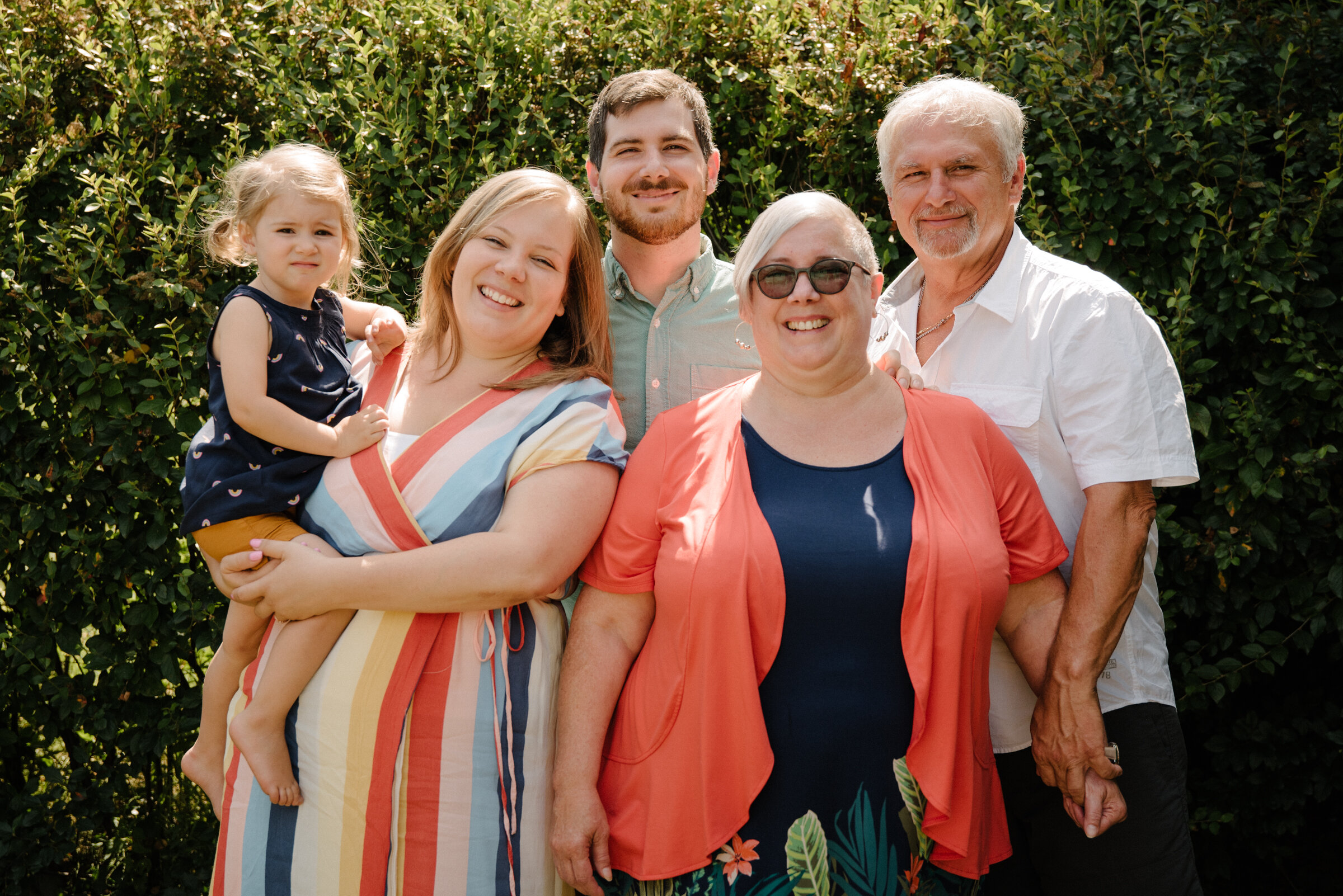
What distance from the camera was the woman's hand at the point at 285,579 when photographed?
2.14m

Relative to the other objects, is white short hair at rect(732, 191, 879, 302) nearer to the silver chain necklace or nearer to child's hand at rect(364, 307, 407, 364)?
the silver chain necklace

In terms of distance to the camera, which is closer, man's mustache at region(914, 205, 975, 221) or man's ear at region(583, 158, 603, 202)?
man's mustache at region(914, 205, 975, 221)

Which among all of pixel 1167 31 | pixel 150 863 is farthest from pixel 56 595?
pixel 1167 31

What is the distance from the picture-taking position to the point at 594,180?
10.1ft

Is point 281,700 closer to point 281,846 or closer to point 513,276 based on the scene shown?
point 281,846

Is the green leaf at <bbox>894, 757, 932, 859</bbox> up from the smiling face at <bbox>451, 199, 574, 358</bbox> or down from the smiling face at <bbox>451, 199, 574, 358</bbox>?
down

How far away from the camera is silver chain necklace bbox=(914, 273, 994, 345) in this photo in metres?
2.51

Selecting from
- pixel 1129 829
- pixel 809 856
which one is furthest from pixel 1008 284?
pixel 809 856

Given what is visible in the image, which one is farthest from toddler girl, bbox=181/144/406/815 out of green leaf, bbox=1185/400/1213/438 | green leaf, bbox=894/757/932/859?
green leaf, bbox=1185/400/1213/438

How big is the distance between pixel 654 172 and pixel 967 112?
919mm

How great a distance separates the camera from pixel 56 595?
3260mm

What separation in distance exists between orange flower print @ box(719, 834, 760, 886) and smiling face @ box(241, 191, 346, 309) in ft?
5.95

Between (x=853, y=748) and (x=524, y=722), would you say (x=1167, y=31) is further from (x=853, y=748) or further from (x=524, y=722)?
(x=524, y=722)

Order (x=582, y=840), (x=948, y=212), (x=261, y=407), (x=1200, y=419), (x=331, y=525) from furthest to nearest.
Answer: (x=1200, y=419) < (x=948, y=212) < (x=261, y=407) < (x=331, y=525) < (x=582, y=840)
